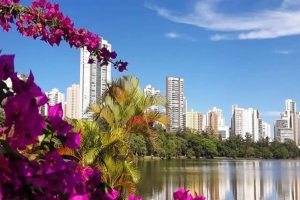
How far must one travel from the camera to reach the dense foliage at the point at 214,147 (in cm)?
4631

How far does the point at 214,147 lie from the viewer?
56125 mm

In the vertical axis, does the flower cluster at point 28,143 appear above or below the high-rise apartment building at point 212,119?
below

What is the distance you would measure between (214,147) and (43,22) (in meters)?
55.3

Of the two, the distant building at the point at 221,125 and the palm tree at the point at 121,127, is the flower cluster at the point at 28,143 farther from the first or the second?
the distant building at the point at 221,125

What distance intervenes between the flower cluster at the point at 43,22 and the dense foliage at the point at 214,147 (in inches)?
1260

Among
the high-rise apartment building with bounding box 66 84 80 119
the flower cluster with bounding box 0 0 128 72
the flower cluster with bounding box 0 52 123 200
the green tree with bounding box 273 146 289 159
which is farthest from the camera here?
the green tree with bounding box 273 146 289 159

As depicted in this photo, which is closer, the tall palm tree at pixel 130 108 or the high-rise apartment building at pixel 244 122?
the tall palm tree at pixel 130 108

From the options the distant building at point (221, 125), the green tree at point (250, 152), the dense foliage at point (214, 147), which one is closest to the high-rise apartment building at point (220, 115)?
the distant building at point (221, 125)

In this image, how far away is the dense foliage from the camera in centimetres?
4631

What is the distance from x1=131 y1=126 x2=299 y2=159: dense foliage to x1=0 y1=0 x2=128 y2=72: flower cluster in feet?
105

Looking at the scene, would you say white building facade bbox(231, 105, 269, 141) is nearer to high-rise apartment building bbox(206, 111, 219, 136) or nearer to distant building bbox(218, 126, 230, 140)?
distant building bbox(218, 126, 230, 140)

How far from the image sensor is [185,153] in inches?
2061

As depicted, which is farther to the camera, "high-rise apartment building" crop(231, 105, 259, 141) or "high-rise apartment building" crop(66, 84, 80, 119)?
"high-rise apartment building" crop(231, 105, 259, 141)

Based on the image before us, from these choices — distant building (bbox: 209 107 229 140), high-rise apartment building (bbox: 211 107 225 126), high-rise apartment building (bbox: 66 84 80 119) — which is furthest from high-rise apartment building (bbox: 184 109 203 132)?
high-rise apartment building (bbox: 66 84 80 119)
